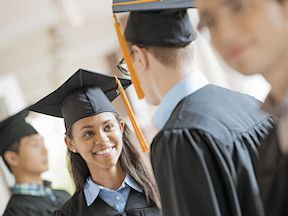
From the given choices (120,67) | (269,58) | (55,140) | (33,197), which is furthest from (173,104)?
(55,140)

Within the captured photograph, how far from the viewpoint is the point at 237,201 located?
141 cm

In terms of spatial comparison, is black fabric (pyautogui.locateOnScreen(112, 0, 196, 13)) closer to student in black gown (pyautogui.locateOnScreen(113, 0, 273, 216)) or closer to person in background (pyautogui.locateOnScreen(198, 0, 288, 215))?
student in black gown (pyautogui.locateOnScreen(113, 0, 273, 216))

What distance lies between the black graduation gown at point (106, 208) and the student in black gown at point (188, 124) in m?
0.51

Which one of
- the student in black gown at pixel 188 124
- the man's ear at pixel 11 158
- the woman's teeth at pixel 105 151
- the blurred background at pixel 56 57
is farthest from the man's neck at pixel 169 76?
the blurred background at pixel 56 57

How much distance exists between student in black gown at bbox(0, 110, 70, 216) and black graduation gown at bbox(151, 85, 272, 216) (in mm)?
1599

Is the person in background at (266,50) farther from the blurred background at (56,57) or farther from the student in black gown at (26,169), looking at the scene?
the blurred background at (56,57)

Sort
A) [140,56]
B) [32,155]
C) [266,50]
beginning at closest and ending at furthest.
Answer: [266,50]
[140,56]
[32,155]

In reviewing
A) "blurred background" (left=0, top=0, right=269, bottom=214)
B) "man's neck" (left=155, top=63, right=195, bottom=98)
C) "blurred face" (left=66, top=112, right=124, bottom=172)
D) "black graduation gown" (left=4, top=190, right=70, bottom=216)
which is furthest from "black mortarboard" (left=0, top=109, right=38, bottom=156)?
"man's neck" (left=155, top=63, right=195, bottom=98)

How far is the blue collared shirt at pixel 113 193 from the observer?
78.5 inches

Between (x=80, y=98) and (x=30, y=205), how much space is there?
113 centimetres

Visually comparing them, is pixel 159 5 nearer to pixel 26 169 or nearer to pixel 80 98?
pixel 80 98

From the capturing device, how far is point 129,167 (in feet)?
6.74

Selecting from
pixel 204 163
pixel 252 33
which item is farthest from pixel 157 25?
pixel 252 33

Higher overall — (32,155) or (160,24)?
(160,24)
